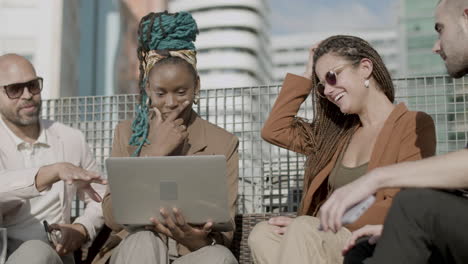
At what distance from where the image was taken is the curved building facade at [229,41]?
8288 centimetres

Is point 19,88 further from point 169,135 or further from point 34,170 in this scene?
point 169,135

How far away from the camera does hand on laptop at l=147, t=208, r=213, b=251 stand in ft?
9.64

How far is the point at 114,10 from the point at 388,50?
8161 cm

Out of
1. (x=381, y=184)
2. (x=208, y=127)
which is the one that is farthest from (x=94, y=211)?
(x=381, y=184)

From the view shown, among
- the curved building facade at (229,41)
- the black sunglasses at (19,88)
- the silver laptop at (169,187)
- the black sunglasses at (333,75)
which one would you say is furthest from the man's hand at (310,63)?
the curved building facade at (229,41)

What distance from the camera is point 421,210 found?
195 centimetres

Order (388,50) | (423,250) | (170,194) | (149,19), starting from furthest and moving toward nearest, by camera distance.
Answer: (388,50) → (149,19) → (170,194) → (423,250)

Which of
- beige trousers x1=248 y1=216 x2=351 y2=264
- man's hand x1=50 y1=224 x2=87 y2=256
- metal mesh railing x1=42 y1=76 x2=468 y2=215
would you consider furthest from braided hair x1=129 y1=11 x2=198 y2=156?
beige trousers x1=248 y1=216 x2=351 y2=264

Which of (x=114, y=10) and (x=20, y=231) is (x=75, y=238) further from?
(x=114, y=10)

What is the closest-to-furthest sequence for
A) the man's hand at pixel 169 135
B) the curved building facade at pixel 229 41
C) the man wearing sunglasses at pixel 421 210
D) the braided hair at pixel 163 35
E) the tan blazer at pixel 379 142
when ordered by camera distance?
the man wearing sunglasses at pixel 421 210 → the tan blazer at pixel 379 142 → the man's hand at pixel 169 135 → the braided hair at pixel 163 35 → the curved building facade at pixel 229 41

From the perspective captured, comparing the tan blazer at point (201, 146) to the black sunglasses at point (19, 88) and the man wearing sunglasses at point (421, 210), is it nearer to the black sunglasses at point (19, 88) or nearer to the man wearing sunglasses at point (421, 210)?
the black sunglasses at point (19, 88)

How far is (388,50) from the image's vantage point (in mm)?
97500

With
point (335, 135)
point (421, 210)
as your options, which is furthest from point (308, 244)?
point (335, 135)

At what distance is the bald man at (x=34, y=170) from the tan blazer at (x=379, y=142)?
111 centimetres
